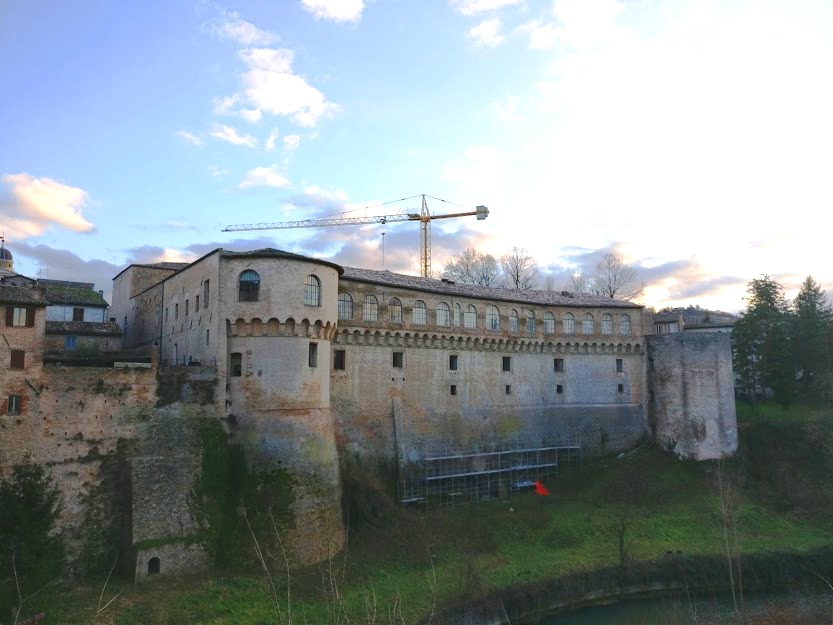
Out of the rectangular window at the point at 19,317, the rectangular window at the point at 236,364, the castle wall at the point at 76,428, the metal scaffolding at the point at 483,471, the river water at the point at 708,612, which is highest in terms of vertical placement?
the rectangular window at the point at 19,317

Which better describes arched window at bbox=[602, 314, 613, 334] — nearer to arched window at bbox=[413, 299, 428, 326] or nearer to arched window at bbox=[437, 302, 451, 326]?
arched window at bbox=[437, 302, 451, 326]

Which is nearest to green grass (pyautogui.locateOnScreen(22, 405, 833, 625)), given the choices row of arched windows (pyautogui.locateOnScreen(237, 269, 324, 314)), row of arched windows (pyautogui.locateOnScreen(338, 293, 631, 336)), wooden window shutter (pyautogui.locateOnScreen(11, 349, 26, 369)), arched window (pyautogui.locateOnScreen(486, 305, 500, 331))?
wooden window shutter (pyautogui.locateOnScreen(11, 349, 26, 369))

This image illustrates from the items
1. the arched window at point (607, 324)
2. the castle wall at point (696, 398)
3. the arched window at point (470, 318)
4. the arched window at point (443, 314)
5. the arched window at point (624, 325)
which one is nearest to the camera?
the arched window at point (443, 314)

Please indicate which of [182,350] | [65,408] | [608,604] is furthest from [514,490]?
[65,408]

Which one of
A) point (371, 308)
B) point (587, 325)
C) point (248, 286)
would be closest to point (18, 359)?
point (248, 286)

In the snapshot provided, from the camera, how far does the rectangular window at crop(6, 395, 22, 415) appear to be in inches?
807

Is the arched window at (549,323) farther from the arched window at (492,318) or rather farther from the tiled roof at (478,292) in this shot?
the arched window at (492,318)

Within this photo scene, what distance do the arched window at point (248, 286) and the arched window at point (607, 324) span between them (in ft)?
75.9

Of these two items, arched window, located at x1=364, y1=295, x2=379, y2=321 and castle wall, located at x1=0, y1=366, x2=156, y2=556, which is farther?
arched window, located at x1=364, y1=295, x2=379, y2=321

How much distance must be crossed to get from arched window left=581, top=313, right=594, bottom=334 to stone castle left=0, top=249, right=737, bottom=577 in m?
0.09

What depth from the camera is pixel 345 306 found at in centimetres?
2931

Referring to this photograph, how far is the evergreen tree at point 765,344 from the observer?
137ft

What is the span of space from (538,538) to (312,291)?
14811 millimetres

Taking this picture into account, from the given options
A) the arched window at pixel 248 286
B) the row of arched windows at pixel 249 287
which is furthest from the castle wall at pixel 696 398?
the arched window at pixel 248 286
